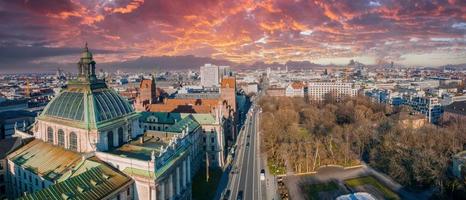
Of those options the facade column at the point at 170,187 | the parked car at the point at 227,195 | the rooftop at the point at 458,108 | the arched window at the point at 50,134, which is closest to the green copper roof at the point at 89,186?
the facade column at the point at 170,187

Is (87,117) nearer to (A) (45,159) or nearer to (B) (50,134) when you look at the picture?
(A) (45,159)

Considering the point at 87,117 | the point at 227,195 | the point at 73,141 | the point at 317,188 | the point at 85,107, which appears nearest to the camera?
the point at 87,117

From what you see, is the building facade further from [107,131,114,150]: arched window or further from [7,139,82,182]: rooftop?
[107,131,114,150]: arched window

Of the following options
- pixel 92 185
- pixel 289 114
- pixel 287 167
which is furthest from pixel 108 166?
pixel 289 114

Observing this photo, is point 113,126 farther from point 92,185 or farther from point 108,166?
point 92,185

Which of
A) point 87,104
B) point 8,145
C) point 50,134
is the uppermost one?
point 87,104

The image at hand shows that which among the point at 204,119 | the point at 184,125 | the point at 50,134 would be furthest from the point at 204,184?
→ the point at 50,134

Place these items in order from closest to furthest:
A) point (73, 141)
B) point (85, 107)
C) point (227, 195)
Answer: point (85, 107) → point (73, 141) → point (227, 195)

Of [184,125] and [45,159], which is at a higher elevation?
[184,125]
